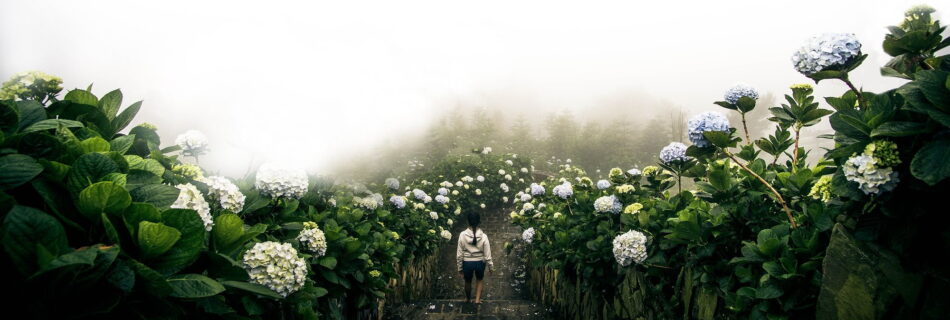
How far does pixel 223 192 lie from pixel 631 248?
205 cm

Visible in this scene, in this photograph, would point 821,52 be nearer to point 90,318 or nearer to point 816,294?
point 816,294

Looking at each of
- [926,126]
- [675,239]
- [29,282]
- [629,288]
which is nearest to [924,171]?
[926,126]

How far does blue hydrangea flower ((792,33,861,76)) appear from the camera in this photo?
4.60ft

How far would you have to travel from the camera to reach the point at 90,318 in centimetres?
81

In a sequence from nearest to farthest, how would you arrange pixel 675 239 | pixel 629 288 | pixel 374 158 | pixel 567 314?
1. pixel 675 239
2. pixel 629 288
3. pixel 567 314
4. pixel 374 158

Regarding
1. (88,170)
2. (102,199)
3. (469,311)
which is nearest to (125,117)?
(88,170)

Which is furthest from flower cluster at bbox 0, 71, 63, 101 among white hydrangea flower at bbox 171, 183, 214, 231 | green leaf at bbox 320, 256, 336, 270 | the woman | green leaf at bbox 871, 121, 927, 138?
the woman

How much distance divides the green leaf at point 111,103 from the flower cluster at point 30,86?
107 millimetres

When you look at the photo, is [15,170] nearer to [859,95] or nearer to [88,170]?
[88,170]

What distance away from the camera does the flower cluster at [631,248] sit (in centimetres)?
242

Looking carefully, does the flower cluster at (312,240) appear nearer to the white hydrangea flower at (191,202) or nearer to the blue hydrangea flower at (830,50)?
the white hydrangea flower at (191,202)

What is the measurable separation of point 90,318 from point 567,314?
412 centimetres

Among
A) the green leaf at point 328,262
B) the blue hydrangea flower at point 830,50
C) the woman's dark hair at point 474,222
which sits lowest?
the woman's dark hair at point 474,222

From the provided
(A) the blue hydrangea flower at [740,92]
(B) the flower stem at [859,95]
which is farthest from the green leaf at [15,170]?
(A) the blue hydrangea flower at [740,92]
